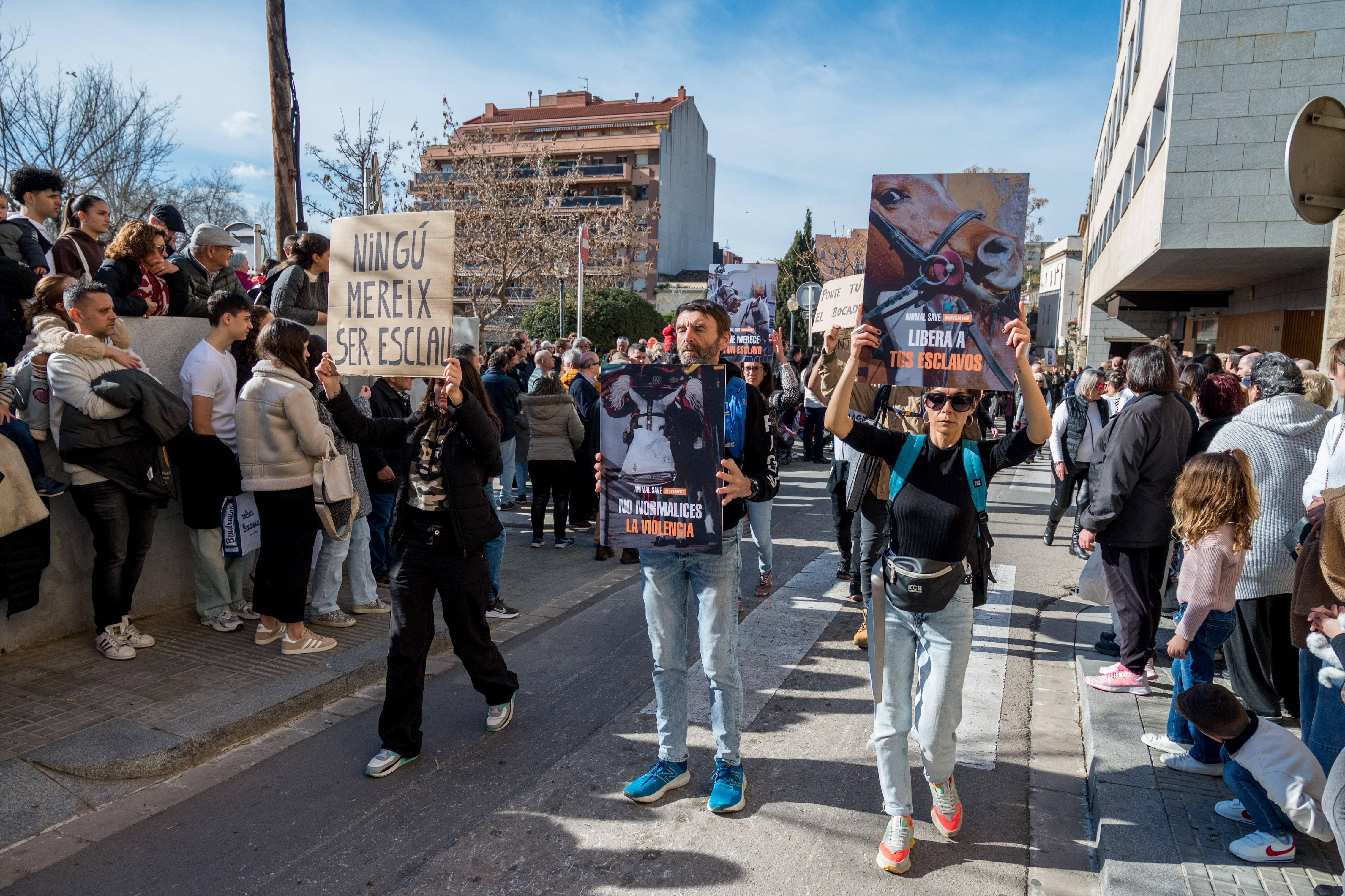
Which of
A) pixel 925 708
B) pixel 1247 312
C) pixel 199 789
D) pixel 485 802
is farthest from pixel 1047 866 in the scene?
pixel 1247 312

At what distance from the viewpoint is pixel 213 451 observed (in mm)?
5738

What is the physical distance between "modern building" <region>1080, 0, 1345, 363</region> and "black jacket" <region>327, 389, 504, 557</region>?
1233 centimetres

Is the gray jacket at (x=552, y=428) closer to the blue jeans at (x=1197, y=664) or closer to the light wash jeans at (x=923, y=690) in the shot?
the light wash jeans at (x=923, y=690)

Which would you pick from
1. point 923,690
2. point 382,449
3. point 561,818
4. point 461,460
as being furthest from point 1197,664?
point 382,449

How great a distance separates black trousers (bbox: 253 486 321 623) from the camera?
5273 millimetres

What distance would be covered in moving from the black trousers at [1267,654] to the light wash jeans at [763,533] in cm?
350

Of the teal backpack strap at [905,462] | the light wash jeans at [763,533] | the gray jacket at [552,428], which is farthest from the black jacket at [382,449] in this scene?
the teal backpack strap at [905,462]

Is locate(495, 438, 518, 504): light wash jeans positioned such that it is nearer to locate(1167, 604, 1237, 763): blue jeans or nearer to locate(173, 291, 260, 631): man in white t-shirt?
locate(173, 291, 260, 631): man in white t-shirt

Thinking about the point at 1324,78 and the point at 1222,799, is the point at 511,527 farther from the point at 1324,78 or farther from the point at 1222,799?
the point at 1324,78

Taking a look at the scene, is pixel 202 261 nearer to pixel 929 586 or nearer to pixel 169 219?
pixel 169 219

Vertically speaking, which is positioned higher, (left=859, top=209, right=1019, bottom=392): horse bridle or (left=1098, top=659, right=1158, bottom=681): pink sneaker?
(left=859, top=209, right=1019, bottom=392): horse bridle

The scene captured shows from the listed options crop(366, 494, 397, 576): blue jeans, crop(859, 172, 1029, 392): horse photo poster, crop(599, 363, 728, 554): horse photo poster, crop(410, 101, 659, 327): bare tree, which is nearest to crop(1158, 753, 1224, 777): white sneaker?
crop(859, 172, 1029, 392): horse photo poster

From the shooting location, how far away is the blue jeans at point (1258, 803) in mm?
3219

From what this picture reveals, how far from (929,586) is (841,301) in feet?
22.4
